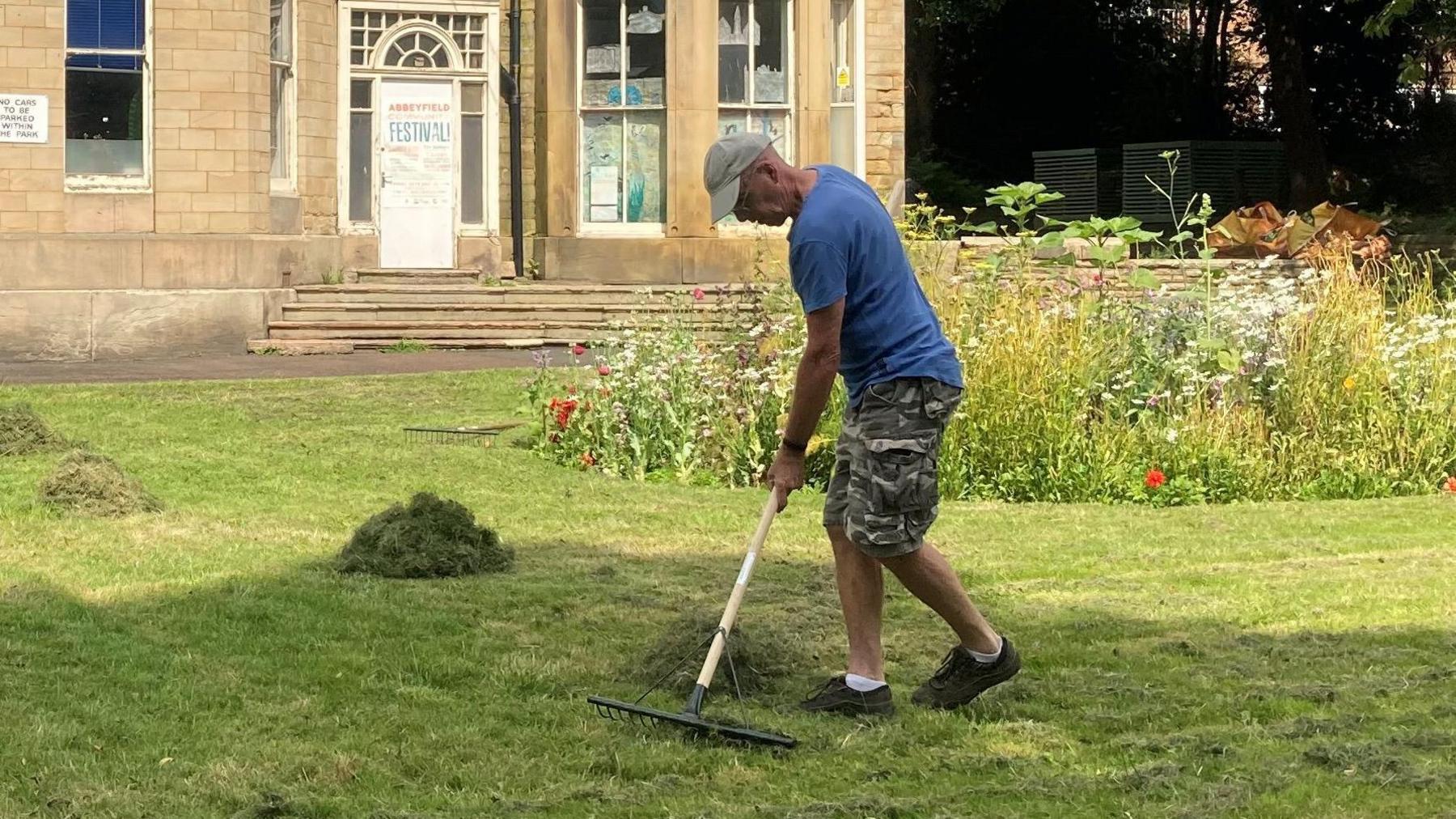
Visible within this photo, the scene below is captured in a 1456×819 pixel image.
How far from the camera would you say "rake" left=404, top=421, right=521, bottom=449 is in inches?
525

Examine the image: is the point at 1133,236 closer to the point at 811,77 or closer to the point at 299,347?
the point at 299,347

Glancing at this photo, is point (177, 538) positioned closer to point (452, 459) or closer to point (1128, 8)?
point (452, 459)

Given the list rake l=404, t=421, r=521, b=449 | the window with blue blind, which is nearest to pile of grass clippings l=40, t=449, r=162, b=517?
rake l=404, t=421, r=521, b=449

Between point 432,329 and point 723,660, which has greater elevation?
point 432,329

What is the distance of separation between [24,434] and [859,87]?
47.3 feet

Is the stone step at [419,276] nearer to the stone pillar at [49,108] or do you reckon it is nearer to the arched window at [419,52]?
the arched window at [419,52]

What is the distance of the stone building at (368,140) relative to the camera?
65.5 feet

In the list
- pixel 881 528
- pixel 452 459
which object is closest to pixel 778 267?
pixel 452 459

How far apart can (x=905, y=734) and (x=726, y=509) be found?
468 cm

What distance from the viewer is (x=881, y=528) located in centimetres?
584

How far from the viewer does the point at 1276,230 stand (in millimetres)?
27516

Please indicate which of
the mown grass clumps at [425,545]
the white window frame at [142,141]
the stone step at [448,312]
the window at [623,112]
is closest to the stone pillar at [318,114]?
the stone step at [448,312]

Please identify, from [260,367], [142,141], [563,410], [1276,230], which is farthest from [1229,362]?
[1276,230]

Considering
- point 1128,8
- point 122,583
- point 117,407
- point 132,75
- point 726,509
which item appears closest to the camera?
point 122,583
